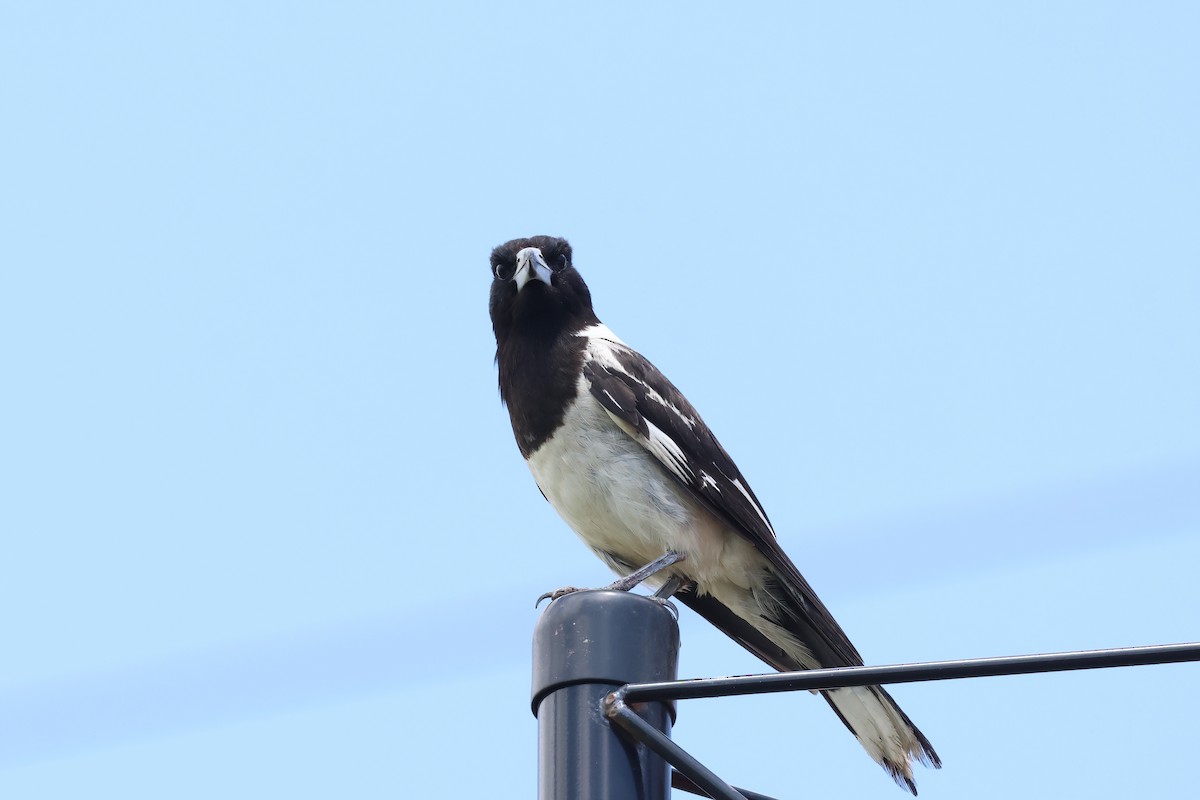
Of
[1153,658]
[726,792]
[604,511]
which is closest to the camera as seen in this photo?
Result: [1153,658]

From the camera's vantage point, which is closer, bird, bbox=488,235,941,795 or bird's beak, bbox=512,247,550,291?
bird, bbox=488,235,941,795

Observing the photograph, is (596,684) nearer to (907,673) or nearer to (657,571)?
(907,673)

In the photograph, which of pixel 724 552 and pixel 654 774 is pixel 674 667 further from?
pixel 724 552

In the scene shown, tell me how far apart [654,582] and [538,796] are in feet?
12.1

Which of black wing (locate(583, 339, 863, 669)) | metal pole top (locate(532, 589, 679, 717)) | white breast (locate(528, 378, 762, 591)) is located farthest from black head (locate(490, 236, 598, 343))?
metal pole top (locate(532, 589, 679, 717))

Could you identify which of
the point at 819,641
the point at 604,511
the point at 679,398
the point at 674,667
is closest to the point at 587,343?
the point at 679,398

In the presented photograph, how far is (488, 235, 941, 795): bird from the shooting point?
22.0 feet

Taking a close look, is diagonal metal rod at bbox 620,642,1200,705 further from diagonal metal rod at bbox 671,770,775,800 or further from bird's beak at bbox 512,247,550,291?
bird's beak at bbox 512,247,550,291

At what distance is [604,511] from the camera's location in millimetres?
6680

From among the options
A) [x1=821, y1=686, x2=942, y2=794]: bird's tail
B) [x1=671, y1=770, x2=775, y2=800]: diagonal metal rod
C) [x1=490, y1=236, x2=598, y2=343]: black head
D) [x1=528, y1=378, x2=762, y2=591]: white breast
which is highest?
[x1=490, y1=236, x2=598, y2=343]: black head

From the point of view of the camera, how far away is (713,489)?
6.81 meters

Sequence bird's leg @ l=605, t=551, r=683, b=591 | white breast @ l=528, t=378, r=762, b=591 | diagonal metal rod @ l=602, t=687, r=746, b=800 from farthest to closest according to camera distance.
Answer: white breast @ l=528, t=378, r=762, b=591 → bird's leg @ l=605, t=551, r=683, b=591 → diagonal metal rod @ l=602, t=687, r=746, b=800

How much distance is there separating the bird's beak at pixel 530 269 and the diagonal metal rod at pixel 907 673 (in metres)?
4.51

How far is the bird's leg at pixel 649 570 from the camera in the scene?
20.6 ft
